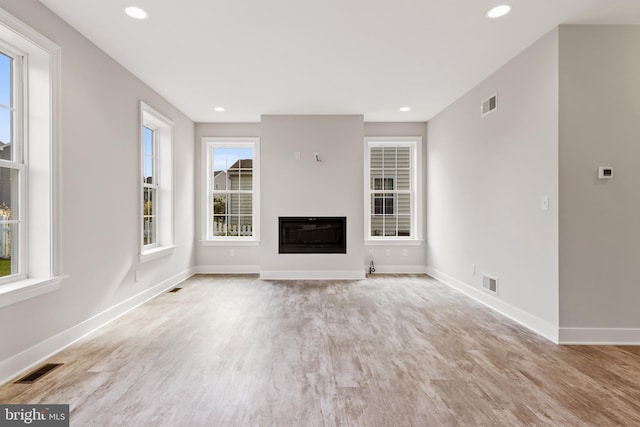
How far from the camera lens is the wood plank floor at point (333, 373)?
1834 mm

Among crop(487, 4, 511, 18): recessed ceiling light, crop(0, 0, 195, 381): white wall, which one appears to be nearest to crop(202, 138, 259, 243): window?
crop(0, 0, 195, 381): white wall

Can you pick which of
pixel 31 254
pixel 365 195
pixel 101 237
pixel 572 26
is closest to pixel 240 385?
pixel 31 254

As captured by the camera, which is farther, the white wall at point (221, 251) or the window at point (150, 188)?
the white wall at point (221, 251)

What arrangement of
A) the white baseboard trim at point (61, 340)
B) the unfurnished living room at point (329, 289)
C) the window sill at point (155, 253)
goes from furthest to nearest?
the window sill at point (155, 253), the white baseboard trim at point (61, 340), the unfurnished living room at point (329, 289)

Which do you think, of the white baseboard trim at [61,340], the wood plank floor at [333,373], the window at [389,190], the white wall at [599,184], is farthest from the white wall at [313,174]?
the white wall at [599,184]

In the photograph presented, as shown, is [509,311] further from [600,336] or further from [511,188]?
[511,188]

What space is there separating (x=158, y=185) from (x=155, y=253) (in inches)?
41.8

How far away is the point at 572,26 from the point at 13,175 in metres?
4.64

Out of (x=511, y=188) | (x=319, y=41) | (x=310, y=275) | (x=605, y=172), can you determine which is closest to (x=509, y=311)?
(x=511, y=188)

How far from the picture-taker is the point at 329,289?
190 inches

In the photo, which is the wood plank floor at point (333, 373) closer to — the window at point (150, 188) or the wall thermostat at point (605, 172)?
the window at point (150, 188)

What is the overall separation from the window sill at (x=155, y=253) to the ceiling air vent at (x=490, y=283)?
4124mm

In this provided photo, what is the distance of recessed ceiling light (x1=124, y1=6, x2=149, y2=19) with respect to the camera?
2590 millimetres

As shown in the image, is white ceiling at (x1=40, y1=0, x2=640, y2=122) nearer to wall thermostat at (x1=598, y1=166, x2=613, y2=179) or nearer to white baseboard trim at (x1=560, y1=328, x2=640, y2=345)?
wall thermostat at (x1=598, y1=166, x2=613, y2=179)
